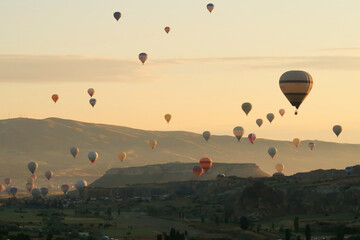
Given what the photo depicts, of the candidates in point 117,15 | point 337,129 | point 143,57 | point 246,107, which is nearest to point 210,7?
point 117,15

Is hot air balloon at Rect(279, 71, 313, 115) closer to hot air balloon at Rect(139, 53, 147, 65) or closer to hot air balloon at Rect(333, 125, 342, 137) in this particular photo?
hot air balloon at Rect(139, 53, 147, 65)

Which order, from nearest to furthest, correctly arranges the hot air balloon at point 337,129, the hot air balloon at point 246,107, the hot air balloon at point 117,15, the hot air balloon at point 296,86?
the hot air balloon at point 296,86 → the hot air balloon at point 117,15 → the hot air balloon at point 246,107 → the hot air balloon at point 337,129

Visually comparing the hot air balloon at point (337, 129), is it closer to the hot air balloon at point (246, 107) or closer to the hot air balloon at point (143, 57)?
the hot air balloon at point (246, 107)

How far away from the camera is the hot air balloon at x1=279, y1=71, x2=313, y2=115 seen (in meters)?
126

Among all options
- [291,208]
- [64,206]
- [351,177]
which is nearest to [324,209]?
[291,208]

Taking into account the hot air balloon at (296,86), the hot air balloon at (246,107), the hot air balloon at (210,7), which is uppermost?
the hot air balloon at (210,7)

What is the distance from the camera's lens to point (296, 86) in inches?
4948

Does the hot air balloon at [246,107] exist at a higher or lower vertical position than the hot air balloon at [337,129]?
higher

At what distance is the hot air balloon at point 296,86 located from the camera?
12550 cm

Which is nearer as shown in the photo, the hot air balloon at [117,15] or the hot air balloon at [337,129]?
the hot air balloon at [117,15]

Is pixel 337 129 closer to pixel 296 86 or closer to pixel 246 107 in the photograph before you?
pixel 246 107

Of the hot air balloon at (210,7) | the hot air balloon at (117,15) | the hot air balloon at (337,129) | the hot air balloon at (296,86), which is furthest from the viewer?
the hot air balloon at (337,129)

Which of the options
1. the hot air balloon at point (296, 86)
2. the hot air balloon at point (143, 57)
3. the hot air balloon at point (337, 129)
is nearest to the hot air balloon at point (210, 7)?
the hot air balloon at point (143, 57)

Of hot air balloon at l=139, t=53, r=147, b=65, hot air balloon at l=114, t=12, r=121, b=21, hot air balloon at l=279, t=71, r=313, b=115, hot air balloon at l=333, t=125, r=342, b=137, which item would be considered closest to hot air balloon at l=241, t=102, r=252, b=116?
hot air balloon at l=139, t=53, r=147, b=65
